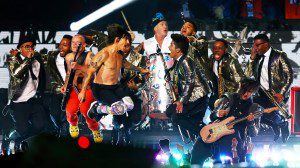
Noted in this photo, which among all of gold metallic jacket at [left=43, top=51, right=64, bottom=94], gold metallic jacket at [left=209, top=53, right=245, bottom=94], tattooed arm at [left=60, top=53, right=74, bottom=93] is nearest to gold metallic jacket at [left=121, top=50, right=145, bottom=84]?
tattooed arm at [left=60, top=53, right=74, bottom=93]

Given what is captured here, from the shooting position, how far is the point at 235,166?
2.73 m

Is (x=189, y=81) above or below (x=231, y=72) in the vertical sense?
below

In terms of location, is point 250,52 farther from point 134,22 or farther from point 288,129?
point 134,22

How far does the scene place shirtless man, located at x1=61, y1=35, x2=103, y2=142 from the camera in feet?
29.4

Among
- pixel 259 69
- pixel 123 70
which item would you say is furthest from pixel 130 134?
pixel 259 69

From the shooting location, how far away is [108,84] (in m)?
8.68

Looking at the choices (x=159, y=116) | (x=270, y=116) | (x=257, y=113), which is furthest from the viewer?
(x=159, y=116)

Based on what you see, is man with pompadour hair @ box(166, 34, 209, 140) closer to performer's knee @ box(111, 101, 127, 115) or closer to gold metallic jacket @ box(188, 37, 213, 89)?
gold metallic jacket @ box(188, 37, 213, 89)

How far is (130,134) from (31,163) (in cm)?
728

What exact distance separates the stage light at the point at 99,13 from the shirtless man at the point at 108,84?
5.53 ft

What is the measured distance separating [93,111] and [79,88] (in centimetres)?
84

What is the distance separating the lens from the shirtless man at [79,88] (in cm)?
897

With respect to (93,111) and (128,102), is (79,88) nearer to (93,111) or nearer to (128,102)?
(93,111)

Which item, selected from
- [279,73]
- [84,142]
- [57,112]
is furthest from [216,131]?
[84,142]
